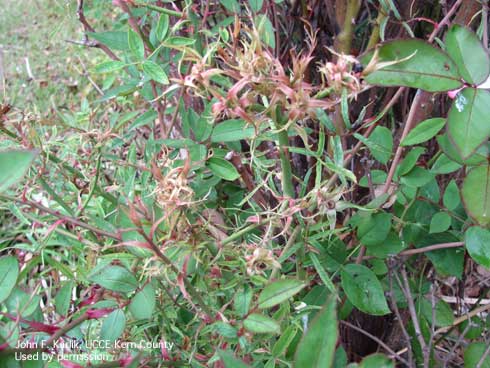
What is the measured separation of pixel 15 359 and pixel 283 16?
721 millimetres

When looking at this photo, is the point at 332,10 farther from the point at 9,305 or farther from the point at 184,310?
the point at 9,305

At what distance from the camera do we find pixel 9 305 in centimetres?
64

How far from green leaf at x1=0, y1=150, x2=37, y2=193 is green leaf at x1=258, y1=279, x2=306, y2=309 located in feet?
0.83

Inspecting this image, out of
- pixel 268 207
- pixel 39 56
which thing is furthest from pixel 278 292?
pixel 39 56

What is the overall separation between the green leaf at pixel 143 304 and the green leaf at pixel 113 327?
3cm

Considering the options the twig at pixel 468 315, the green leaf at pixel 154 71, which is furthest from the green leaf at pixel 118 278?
the twig at pixel 468 315

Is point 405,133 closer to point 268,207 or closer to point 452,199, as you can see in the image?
point 452,199

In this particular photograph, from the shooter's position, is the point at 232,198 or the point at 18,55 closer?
the point at 232,198

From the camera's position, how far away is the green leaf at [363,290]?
2.31ft

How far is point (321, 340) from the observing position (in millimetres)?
417

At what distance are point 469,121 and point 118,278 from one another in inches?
15.4

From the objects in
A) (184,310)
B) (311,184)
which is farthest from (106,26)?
(184,310)

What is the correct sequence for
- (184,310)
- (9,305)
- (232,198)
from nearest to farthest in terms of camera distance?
(9,305), (184,310), (232,198)

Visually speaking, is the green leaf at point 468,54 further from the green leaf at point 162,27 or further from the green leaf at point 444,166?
the green leaf at point 162,27
